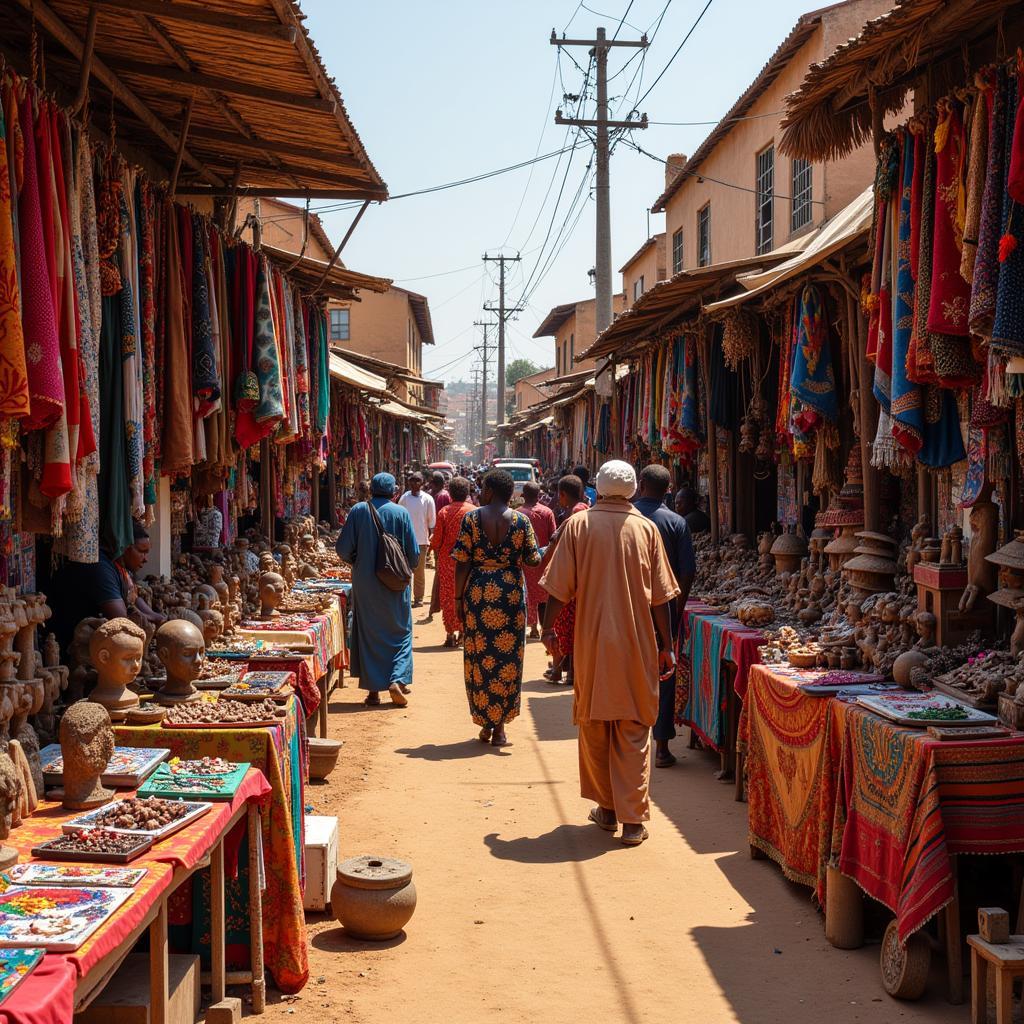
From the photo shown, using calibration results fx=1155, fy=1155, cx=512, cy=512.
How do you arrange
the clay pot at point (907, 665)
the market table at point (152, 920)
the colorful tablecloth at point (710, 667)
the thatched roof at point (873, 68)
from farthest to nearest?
the colorful tablecloth at point (710, 667) < the clay pot at point (907, 665) < the thatched roof at point (873, 68) < the market table at point (152, 920)

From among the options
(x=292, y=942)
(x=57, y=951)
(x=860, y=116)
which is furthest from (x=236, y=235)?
(x=57, y=951)

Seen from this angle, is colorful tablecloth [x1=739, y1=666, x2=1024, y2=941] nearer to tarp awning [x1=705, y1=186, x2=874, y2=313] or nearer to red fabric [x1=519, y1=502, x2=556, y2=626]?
tarp awning [x1=705, y1=186, x2=874, y2=313]

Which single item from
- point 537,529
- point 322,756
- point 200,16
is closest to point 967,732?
point 200,16

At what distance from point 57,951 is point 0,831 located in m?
0.71

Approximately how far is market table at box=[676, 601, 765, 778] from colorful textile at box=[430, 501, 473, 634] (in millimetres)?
3130

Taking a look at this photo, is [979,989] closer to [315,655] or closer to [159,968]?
[159,968]

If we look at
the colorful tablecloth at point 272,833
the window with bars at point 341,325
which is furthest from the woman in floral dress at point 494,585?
the window with bars at point 341,325

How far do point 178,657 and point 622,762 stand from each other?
252cm

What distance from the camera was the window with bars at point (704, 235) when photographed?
716 inches

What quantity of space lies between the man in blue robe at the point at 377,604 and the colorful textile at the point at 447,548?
135 cm

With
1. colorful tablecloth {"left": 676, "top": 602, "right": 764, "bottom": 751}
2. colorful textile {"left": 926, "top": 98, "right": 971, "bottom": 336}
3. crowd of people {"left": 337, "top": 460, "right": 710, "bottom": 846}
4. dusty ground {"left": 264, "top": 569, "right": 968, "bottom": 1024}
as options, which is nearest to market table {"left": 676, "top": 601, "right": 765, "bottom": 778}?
colorful tablecloth {"left": 676, "top": 602, "right": 764, "bottom": 751}

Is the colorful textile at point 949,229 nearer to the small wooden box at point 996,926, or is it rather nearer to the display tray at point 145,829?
the small wooden box at point 996,926

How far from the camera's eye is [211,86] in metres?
5.50

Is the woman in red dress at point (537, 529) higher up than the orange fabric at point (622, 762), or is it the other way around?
the woman in red dress at point (537, 529)
